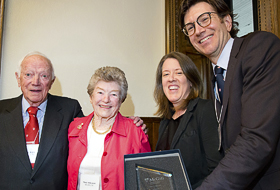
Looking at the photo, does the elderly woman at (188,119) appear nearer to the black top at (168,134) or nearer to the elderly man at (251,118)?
the black top at (168,134)

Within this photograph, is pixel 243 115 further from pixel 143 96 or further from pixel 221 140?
pixel 143 96

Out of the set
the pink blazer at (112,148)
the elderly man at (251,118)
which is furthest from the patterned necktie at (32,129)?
the elderly man at (251,118)

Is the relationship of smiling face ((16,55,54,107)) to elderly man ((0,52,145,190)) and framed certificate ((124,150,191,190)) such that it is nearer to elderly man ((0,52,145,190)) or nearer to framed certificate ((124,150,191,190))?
elderly man ((0,52,145,190))

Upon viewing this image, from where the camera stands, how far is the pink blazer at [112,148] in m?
1.60

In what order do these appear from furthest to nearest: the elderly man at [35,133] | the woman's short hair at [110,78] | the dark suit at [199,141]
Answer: the woman's short hair at [110,78] < the elderly man at [35,133] < the dark suit at [199,141]

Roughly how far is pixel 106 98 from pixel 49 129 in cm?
58

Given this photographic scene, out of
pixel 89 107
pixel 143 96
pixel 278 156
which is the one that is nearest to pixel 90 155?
pixel 278 156

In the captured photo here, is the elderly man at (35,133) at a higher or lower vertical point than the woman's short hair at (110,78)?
lower

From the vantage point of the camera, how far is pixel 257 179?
1.14m

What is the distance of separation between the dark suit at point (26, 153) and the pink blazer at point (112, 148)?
9cm

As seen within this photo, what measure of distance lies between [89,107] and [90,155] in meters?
1.56

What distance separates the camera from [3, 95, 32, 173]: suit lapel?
1.68 metres

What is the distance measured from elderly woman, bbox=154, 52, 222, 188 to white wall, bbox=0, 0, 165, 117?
1535mm

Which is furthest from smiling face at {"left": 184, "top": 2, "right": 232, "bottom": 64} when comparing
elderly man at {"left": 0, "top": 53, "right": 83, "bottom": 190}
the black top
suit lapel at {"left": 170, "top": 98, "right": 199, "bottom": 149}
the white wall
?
the white wall
